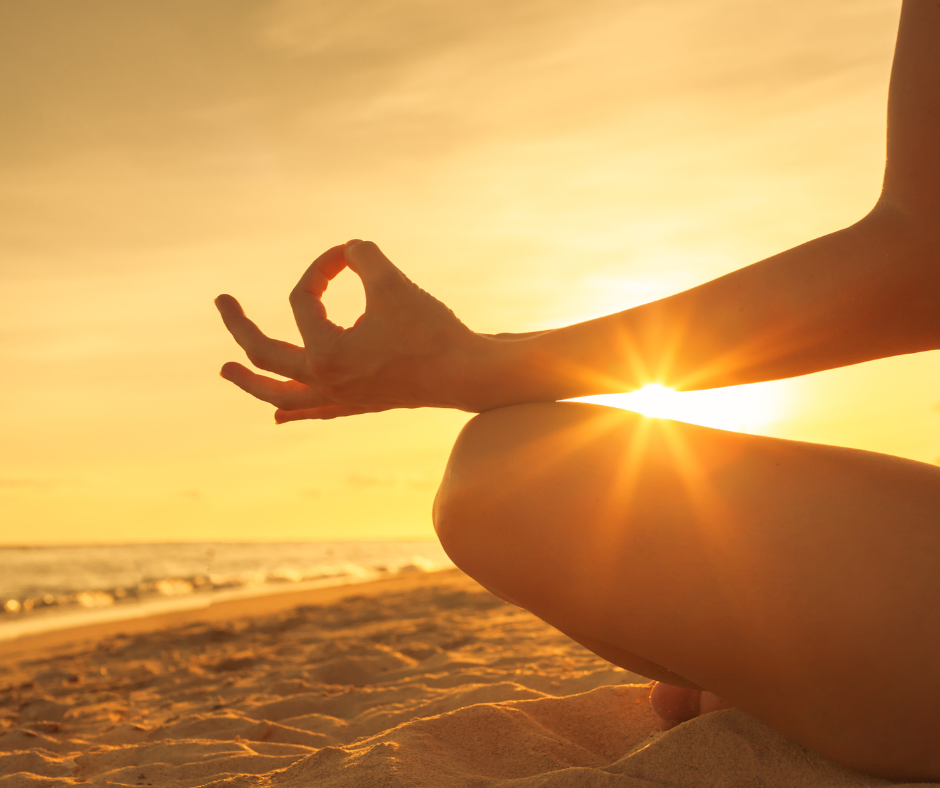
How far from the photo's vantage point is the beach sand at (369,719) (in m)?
1.41

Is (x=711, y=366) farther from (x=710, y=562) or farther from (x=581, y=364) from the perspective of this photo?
(x=710, y=562)

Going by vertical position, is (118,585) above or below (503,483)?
below

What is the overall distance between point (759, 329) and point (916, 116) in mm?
362

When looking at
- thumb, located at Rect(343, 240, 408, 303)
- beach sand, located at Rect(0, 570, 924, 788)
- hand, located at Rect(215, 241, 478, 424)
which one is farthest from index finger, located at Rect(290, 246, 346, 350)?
beach sand, located at Rect(0, 570, 924, 788)

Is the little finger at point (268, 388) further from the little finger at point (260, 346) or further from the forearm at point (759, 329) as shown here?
the forearm at point (759, 329)

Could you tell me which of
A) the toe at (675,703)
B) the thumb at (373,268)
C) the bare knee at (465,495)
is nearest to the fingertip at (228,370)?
the thumb at (373,268)

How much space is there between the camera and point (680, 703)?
1674mm

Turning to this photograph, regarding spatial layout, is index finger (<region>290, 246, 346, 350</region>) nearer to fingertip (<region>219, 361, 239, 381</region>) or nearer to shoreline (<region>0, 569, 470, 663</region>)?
fingertip (<region>219, 361, 239, 381</region>)

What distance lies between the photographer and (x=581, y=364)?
1.23 metres

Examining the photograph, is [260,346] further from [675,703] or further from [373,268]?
[675,703]

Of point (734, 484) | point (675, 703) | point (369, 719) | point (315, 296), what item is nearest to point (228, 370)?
point (315, 296)

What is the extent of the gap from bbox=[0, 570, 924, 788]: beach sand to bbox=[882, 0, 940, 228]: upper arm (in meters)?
0.88

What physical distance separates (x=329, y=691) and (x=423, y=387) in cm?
225

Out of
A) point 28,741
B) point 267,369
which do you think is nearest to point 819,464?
point 267,369
